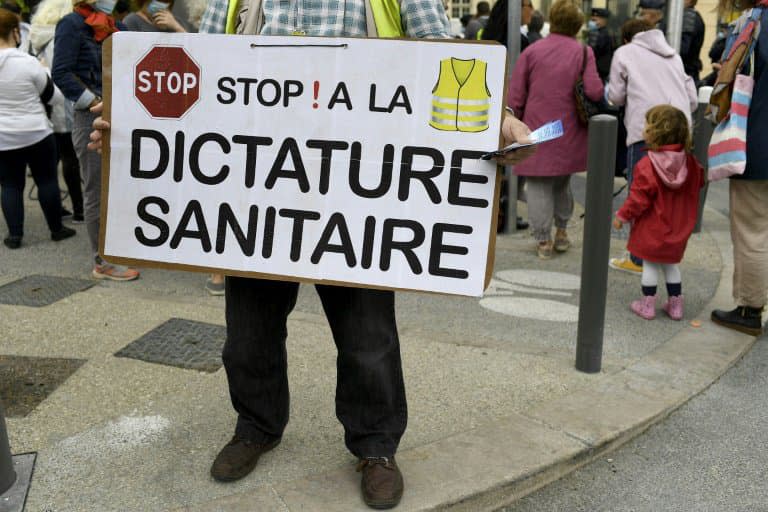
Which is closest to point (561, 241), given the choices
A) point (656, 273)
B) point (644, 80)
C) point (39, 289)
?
point (644, 80)

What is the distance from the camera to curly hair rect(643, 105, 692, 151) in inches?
184

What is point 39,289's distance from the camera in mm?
5109

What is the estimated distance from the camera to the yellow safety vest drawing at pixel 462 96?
2.34 meters

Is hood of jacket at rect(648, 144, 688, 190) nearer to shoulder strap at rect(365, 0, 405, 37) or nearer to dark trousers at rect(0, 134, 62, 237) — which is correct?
shoulder strap at rect(365, 0, 405, 37)

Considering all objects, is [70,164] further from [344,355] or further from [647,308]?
[344,355]

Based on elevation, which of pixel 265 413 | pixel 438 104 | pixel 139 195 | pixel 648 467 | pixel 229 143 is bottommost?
pixel 648 467

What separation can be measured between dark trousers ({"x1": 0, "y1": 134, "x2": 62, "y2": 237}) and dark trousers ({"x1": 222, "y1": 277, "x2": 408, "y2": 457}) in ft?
13.8

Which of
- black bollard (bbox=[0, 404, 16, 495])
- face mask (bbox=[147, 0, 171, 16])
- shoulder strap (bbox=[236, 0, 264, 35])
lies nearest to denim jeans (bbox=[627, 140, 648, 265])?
face mask (bbox=[147, 0, 171, 16])

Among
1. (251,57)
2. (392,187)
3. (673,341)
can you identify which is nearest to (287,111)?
(251,57)

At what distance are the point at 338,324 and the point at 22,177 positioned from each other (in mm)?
4663

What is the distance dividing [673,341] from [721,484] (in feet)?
4.73

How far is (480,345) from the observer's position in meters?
4.20

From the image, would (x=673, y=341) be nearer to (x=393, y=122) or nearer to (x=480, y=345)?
(x=480, y=345)

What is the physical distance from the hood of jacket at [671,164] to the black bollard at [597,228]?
1040mm
